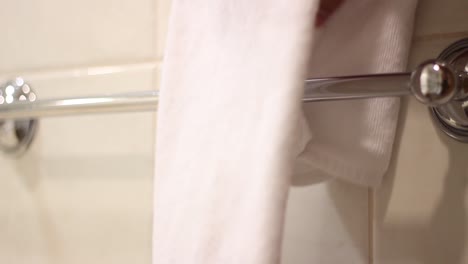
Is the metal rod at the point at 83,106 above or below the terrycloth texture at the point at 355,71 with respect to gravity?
below

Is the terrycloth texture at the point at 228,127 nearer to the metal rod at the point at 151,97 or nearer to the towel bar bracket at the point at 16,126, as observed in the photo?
the metal rod at the point at 151,97

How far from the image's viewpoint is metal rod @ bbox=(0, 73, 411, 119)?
1.18 ft

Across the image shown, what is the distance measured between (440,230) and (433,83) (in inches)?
6.0

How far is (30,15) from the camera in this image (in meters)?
0.71

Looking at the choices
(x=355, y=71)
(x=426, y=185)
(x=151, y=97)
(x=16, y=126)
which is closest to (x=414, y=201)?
(x=426, y=185)

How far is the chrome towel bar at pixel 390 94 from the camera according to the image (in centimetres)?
34

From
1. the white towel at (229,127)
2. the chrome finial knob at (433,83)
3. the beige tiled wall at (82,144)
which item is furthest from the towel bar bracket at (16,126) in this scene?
the chrome finial knob at (433,83)

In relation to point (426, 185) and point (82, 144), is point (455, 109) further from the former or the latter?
point (82, 144)

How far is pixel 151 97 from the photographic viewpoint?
1.56 ft

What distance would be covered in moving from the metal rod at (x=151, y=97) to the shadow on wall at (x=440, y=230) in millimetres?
106

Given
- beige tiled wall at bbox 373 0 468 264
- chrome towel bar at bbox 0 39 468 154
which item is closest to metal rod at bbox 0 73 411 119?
chrome towel bar at bbox 0 39 468 154

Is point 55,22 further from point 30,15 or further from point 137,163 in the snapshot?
point 137,163

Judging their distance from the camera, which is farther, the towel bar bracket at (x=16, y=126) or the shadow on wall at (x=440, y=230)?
the towel bar bracket at (x=16, y=126)

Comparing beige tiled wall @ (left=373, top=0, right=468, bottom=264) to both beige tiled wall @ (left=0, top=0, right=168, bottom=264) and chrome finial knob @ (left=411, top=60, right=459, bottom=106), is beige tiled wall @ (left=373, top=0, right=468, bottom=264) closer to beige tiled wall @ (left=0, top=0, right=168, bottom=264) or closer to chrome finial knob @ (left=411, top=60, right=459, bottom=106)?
chrome finial knob @ (left=411, top=60, right=459, bottom=106)
